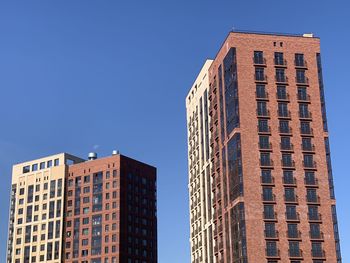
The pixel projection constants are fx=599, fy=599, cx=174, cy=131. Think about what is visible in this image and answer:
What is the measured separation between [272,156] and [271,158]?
446 millimetres

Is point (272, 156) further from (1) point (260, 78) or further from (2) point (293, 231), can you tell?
(1) point (260, 78)

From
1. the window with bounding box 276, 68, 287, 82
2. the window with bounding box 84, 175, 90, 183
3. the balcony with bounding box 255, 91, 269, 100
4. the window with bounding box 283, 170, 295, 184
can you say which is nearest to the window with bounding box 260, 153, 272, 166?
the window with bounding box 283, 170, 295, 184

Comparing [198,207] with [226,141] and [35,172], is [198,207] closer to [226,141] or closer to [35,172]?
[226,141]

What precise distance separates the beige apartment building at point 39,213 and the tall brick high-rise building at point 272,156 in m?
77.4

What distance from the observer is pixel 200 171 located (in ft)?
455

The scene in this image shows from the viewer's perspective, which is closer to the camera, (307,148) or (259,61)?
(307,148)

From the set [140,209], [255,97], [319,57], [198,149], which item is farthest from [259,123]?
[140,209]

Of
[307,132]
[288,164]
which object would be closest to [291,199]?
[288,164]

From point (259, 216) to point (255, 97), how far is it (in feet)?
76.9

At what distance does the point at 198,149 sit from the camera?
465 feet

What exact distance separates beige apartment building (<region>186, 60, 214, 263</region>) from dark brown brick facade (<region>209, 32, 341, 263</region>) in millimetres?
6881

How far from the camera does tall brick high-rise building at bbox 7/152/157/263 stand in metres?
178

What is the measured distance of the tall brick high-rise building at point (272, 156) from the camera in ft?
356

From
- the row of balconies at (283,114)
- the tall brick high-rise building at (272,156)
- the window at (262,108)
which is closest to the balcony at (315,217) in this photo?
the tall brick high-rise building at (272,156)
